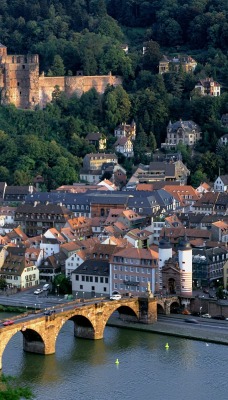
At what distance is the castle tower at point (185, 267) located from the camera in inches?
1855

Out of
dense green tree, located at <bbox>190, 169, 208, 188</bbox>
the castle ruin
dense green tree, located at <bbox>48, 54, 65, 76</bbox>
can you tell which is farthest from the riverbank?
dense green tree, located at <bbox>48, 54, 65, 76</bbox>

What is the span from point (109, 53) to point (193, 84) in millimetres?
6856

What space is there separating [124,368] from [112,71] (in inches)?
1812

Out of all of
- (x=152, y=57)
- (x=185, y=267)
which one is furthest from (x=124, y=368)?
(x=152, y=57)

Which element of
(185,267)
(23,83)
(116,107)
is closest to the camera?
(185,267)

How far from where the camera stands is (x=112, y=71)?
82.7 m

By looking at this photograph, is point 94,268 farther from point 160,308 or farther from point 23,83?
point 23,83

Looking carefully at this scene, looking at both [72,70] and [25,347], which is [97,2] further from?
[25,347]

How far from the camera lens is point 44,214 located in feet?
204

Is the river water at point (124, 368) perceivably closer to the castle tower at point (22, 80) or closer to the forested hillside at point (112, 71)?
the forested hillside at point (112, 71)

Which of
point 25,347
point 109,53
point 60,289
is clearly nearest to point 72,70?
point 109,53

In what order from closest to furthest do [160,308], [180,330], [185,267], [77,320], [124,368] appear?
[124,368] < [77,320] < [180,330] < [160,308] < [185,267]

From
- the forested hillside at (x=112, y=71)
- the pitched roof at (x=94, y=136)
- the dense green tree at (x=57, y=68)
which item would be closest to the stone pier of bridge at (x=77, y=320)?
the forested hillside at (x=112, y=71)

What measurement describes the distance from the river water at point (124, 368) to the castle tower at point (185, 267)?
160 inches
